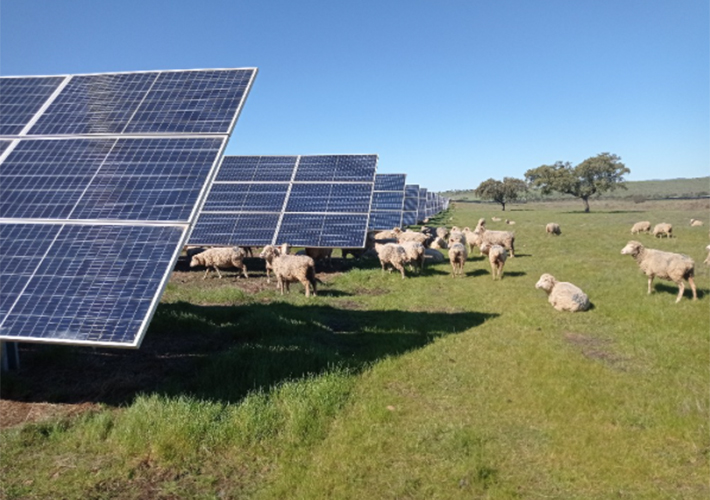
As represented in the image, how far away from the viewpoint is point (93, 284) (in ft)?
21.7

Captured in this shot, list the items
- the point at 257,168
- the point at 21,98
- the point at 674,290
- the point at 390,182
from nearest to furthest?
1. the point at 21,98
2. the point at 674,290
3. the point at 257,168
4. the point at 390,182

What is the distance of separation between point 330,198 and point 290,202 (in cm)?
178

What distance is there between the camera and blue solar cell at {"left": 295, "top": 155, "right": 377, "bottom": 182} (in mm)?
22453

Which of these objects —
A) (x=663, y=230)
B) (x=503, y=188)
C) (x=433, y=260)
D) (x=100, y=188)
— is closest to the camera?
(x=100, y=188)

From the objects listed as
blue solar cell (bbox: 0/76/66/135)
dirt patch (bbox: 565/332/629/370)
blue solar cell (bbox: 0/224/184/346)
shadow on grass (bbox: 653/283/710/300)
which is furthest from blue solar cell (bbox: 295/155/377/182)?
blue solar cell (bbox: 0/224/184/346)

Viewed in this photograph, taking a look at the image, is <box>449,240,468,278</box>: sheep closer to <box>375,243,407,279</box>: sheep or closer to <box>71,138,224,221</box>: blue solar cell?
<box>375,243,407,279</box>: sheep

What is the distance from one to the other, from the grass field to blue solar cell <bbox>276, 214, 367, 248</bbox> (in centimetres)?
682

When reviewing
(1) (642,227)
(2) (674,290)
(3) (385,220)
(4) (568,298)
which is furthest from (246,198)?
(1) (642,227)

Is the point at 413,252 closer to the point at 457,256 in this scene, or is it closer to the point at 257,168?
the point at 457,256

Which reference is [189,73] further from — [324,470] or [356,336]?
[324,470]

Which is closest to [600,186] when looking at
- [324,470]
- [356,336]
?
[356,336]

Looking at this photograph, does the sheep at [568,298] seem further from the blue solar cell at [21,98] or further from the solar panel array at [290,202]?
the blue solar cell at [21,98]

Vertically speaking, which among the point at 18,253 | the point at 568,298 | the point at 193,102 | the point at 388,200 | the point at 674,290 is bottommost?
the point at 568,298

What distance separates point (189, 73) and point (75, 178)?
4480 millimetres
